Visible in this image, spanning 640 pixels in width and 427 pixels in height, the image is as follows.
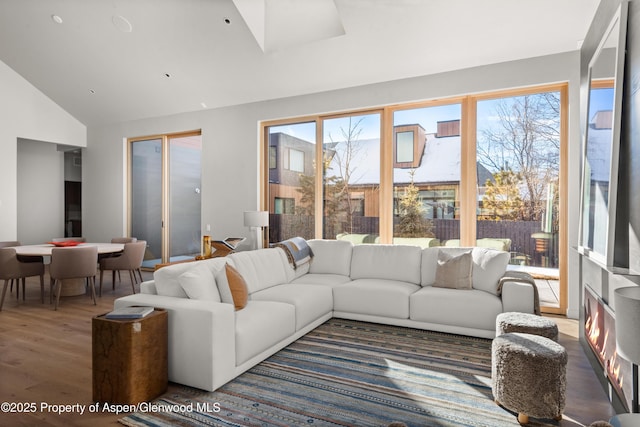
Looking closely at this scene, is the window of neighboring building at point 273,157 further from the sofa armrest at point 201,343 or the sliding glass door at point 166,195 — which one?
the sofa armrest at point 201,343

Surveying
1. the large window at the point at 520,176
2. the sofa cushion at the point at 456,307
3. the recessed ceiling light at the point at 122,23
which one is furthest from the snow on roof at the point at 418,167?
the recessed ceiling light at the point at 122,23

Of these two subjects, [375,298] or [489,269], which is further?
[375,298]

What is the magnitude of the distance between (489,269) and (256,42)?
4.03 metres

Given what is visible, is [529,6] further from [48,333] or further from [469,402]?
[48,333]

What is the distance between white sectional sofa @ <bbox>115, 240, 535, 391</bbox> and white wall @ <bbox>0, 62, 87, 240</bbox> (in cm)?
581

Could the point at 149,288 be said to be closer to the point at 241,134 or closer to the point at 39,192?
the point at 241,134

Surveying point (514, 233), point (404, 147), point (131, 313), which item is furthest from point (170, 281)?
point (514, 233)

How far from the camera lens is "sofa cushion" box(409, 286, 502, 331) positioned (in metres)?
3.69

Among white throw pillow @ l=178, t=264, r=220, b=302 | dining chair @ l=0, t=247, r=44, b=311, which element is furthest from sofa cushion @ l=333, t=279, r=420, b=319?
dining chair @ l=0, t=247, r=44, b=311

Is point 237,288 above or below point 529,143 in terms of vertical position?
below

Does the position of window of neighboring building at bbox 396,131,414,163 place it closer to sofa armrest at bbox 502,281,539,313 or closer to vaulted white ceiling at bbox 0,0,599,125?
vaulted white ceiling at bbox 0,0,599,125

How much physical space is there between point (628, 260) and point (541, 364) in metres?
0.81

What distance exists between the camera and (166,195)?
7711 mm

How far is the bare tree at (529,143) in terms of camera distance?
4.66 meters
